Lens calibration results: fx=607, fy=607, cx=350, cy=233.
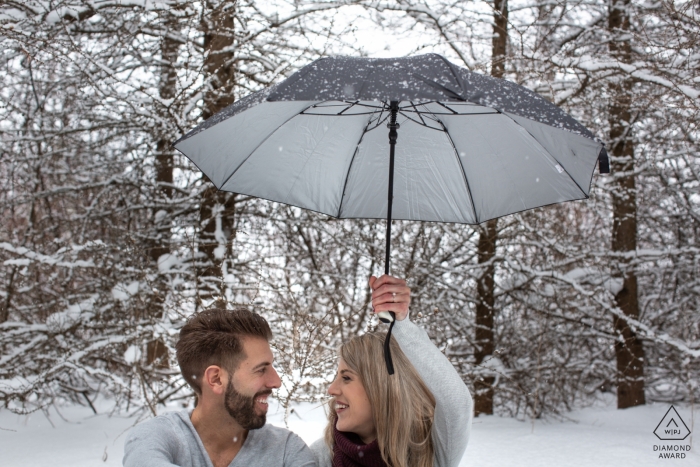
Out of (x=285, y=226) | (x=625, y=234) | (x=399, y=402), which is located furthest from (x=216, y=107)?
(x=625, y=234)

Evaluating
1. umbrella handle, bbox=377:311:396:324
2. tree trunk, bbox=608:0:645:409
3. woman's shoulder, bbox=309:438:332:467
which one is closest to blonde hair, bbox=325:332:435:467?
umbrella handle, bbox=377:311:396:324

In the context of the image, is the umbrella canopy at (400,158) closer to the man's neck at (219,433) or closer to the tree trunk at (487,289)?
the man's neck at (219,433)

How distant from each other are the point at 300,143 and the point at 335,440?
55.4 inches

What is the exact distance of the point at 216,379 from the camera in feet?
7.80

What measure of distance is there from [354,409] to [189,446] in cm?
65

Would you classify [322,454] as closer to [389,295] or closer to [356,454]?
[356,454]

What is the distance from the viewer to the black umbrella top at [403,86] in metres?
1.81

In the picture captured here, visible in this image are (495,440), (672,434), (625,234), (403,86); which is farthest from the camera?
(625,234)

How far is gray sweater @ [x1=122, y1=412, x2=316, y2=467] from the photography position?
79.9 inches

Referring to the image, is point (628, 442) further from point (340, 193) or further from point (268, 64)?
point (268, 64)

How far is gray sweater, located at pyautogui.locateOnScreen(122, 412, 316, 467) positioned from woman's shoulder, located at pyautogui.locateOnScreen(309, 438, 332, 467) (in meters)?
0.16

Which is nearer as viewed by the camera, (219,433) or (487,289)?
(219,433)

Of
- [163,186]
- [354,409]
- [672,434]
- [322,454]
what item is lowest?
[672,434]

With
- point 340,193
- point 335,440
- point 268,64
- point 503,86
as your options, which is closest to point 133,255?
point 268,64
